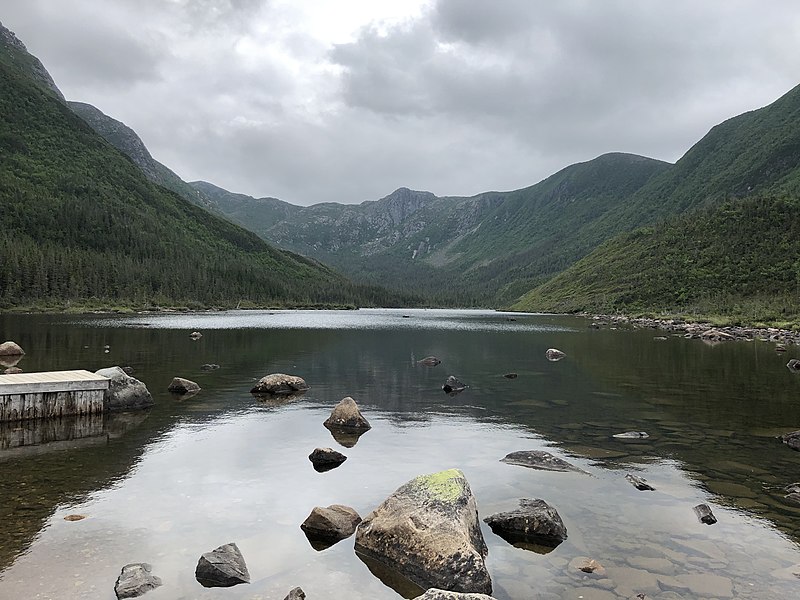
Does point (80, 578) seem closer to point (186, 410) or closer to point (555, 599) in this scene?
point (555, 599)

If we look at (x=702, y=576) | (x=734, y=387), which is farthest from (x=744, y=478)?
(x=734, y=387)

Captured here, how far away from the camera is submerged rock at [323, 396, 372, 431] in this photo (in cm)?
2697

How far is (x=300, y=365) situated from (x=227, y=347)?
62.9 ft

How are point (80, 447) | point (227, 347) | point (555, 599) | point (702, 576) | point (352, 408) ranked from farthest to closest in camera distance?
1. point (227, 347)
2. point (352, 408)
3. point (80, 447)
4. point (702, 576)
5. point (555, 599)

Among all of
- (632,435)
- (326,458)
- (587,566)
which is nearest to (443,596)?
(587,566)

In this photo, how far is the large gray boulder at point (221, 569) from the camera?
11570 mm

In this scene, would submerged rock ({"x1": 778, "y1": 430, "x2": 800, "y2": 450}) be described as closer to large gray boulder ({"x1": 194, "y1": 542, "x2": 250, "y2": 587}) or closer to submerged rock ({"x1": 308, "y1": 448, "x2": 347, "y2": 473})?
submerged rock ({"x1": 308, "y1": 448, "x2": 347, "y2": 473})

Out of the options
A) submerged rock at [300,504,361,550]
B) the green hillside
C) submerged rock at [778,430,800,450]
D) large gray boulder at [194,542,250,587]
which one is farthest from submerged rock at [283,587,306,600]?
the green hillside

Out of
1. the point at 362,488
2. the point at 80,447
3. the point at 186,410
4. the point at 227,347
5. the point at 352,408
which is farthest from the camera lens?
the point at 227,347

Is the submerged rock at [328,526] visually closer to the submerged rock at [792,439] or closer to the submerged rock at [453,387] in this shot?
the submerged rock at [792,439]

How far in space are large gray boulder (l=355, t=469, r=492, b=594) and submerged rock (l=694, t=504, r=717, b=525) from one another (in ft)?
22.3

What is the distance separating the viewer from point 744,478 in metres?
19.1

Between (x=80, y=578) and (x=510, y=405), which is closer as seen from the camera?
(x=80, y=578)

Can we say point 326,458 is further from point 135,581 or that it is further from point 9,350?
point 9,350
